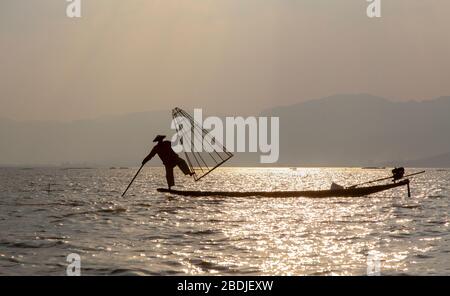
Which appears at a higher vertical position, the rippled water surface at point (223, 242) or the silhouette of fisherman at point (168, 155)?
the silhouette of fisherman at point (168, 155)

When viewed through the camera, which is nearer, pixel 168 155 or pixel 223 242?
pixel 223 242

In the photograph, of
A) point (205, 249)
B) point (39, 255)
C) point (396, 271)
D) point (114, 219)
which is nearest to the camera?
point (396, 271)

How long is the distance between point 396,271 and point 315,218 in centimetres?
1803

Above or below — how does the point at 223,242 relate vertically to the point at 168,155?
below

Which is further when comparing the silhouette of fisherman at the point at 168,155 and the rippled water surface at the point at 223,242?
the silhouette of fisherman at the point at 168,155

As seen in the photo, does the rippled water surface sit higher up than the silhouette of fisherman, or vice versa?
the silhouette of fisherman

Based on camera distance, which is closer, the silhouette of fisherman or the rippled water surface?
the rippled water surface

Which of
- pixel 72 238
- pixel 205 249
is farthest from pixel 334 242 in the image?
pixel 72 238
